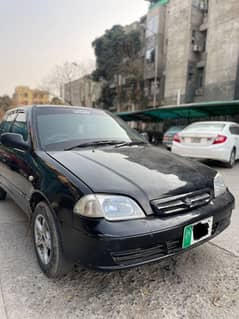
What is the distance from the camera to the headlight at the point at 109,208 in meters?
1.62

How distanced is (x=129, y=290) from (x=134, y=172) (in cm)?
93

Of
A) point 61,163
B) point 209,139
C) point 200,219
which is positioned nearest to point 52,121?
point 61,163

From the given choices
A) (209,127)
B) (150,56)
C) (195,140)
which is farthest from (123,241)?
(150,56)

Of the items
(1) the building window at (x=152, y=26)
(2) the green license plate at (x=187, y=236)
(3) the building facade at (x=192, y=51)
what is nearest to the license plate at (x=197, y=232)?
(2) the green license plate at (x=187, y=236)

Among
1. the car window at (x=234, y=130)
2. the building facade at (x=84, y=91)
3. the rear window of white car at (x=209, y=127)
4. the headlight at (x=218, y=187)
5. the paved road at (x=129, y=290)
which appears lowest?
the paved road at (x=129, y=290)

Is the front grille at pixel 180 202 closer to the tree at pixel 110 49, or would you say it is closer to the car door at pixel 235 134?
the car door at pixel 235 134

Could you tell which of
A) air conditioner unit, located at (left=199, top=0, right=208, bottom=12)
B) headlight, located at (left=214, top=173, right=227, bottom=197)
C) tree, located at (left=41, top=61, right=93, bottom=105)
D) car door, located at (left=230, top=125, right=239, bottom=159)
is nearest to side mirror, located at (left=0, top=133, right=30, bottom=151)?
headlight, located at (left=214, top=173, right=227, bottom=197)

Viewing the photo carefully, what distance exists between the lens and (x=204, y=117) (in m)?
15.3

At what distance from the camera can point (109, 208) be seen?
1646mm

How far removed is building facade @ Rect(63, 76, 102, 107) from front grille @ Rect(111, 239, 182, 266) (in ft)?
111

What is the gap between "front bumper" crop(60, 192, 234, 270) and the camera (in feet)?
5.14

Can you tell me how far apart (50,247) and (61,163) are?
2.24ft

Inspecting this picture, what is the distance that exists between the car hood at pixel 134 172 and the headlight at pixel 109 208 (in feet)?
0.18

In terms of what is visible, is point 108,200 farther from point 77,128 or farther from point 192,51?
point 192,51
